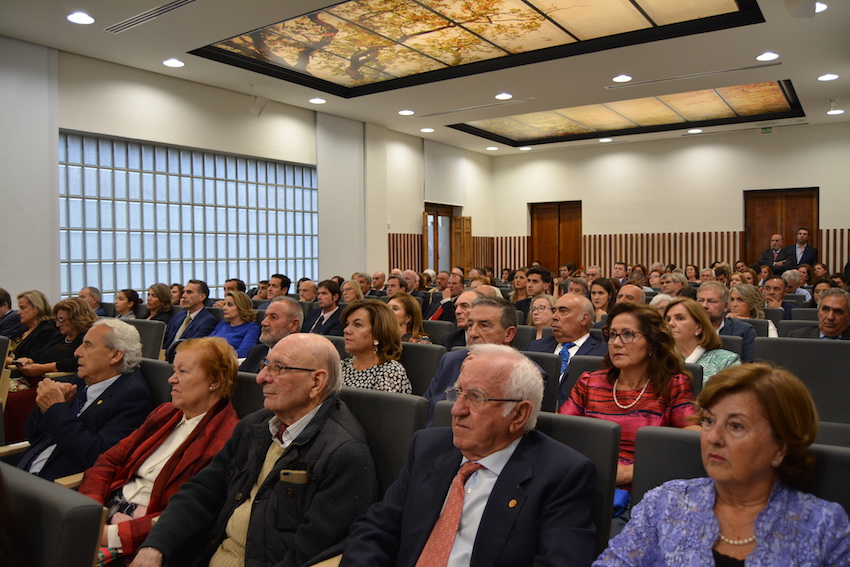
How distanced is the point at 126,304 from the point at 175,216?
8.48ft

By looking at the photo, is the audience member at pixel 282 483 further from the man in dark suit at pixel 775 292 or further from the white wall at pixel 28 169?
the white wall at pixel 28 169

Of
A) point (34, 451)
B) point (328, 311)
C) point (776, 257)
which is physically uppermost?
point (776, 257)

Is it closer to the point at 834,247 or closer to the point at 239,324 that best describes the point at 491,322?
the point at 239,324

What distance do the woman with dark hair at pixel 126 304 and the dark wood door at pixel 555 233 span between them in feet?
34.6

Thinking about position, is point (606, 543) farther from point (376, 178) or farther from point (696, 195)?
point (696, 195)

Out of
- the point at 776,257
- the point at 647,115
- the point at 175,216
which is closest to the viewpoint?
the point at 175,216

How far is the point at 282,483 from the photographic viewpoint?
217cm

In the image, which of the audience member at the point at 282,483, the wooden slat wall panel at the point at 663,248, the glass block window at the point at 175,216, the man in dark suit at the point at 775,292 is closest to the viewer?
the audience member at the point at 282,483

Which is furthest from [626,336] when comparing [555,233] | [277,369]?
[555,233]

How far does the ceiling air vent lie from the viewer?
20.9ft

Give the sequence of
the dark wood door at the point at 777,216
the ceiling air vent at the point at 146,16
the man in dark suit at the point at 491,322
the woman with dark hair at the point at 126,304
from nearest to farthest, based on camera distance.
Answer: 1. the man in dark suit at the point at 491,322
2. the ceiling air vent at the point at 146,16
3. the woman with dark hair at the point at 126,304
4. the dark wood door at the point at 777,216

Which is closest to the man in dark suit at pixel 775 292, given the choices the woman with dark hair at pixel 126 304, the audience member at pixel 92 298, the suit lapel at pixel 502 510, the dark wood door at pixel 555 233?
the suit lapel at pixel 502 510

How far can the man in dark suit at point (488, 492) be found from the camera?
175 centimetres

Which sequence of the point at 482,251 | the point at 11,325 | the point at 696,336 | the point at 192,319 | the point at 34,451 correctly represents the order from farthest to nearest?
the point at 482,251, the point at 192,319, the point at 11,325, the point at 696,336, the point at 34,451
